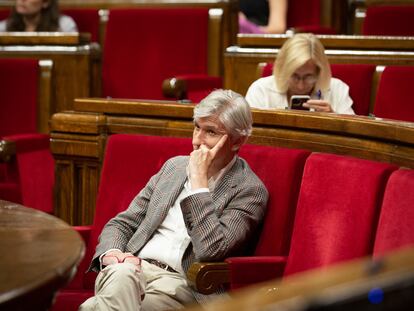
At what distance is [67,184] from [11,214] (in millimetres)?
661

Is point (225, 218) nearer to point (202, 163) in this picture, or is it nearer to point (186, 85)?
point (202, 163)

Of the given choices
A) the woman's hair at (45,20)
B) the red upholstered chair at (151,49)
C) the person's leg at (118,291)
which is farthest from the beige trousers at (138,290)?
the woman's hair at (45,20)

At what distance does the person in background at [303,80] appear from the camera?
1.98 meters

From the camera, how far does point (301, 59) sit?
1.98m

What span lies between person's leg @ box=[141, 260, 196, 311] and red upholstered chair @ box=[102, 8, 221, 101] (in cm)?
121

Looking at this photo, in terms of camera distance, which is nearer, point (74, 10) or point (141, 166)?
point (141, 166)

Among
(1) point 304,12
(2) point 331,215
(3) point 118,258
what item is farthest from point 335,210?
(1) point 304,12

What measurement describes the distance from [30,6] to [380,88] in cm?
114

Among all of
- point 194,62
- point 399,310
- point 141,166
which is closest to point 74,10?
point 194,62

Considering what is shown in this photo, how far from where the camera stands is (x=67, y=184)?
1.86 meters

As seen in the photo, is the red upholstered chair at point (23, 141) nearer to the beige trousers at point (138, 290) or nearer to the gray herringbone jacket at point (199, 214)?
the gray herringbone jacket at point (199, 214)

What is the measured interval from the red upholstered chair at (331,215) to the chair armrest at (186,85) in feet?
3.21

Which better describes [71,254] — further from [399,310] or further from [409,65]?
[409,65]

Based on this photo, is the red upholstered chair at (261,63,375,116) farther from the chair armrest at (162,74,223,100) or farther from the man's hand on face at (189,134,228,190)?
the man's hand on face at (189,134,228,190)
